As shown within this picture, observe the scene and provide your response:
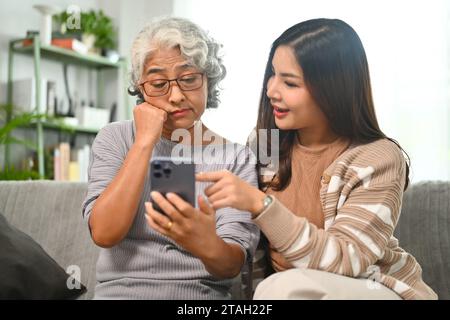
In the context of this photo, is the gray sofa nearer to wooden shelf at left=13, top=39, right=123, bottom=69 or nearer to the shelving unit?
the shelving unit

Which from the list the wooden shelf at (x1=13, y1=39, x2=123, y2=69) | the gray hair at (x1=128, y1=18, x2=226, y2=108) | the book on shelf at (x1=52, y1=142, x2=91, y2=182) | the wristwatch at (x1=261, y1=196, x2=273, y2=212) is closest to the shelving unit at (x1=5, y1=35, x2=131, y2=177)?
the wooden shelf at (x1=13, y1=39, x2=123, y2=69)

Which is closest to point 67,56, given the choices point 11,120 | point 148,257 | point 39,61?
point 39,61

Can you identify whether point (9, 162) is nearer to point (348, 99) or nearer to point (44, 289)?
point (44, 289)

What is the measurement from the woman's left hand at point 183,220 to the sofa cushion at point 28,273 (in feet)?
2.12

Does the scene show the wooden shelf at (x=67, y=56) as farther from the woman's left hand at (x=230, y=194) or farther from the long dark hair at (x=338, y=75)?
the woman's left hand at (x=230, y=194)

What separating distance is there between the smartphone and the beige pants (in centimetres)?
23

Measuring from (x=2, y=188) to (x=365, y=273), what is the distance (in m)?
1.31

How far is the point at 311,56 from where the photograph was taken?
1241 mm

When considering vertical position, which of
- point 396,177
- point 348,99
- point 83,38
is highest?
point 83,38

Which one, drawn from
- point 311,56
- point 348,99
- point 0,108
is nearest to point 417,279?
point 348,99

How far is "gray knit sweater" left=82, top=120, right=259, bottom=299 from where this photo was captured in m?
1.25

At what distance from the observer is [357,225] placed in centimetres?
108

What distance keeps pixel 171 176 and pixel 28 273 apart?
0.75 meters

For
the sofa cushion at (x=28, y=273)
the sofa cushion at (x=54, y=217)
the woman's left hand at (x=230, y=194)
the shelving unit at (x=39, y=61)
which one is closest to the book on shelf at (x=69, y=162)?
the shelving unit at (x=39, y=61)
